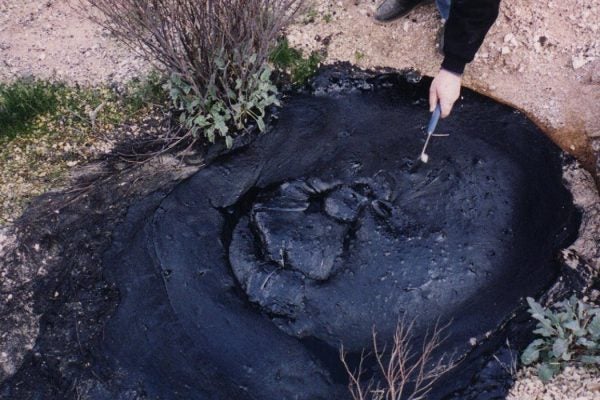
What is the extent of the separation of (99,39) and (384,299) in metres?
2.36

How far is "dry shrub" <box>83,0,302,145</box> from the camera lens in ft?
8.49

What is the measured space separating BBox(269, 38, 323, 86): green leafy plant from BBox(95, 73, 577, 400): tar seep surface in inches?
9.2

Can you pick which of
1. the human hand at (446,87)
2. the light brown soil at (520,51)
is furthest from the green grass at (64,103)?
the human hand at (446,87)

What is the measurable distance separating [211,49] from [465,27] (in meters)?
1.22

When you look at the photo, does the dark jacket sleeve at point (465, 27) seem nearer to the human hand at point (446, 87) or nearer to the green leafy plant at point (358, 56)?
the human hand at point (446, 87)

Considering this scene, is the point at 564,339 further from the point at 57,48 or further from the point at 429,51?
the point at 57,48

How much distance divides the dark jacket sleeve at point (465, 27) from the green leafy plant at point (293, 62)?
1.14 metres

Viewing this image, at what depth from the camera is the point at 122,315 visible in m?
2.58

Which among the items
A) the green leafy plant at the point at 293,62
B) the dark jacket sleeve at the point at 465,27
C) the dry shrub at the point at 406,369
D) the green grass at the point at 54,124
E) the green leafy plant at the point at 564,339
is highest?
the dark jacket sleeve at the point at 465,27

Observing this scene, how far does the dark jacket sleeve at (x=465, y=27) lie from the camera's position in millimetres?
2279

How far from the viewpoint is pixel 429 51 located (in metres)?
3.42

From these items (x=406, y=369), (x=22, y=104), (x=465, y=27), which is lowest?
(x=406, y=369)

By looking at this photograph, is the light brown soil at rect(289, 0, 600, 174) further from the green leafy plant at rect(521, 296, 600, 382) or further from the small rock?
the green leafy plant at rect(521, 296, 600, 382)

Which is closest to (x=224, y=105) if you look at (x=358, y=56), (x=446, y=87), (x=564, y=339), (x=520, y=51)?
(x=358, y=56)
